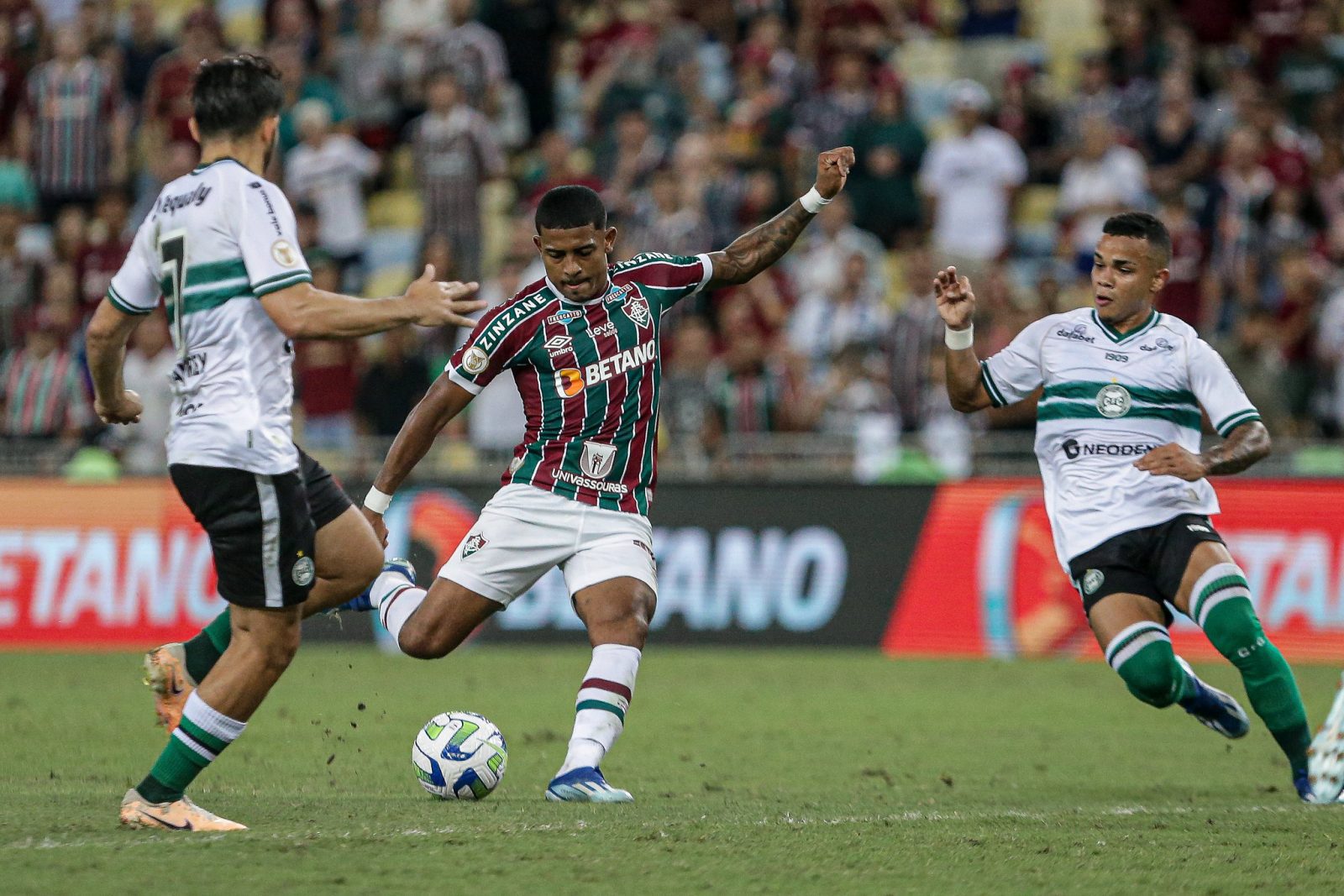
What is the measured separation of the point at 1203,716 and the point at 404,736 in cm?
423

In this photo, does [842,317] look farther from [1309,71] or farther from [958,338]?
[958,338]

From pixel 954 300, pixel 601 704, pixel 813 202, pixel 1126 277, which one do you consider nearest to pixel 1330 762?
pixel 1126 277

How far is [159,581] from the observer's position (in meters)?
14.8

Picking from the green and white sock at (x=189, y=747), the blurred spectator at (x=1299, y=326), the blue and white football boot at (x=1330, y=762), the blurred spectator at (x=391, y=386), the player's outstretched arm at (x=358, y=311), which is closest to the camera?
the player's outstretched arm at (x=358, y=311)

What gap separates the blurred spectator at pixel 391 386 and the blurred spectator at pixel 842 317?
11.4 ft

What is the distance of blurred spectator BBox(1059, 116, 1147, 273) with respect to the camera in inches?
667

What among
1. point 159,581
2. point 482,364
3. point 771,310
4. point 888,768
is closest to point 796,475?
point 771,310

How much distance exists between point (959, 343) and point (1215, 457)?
4.02 feet

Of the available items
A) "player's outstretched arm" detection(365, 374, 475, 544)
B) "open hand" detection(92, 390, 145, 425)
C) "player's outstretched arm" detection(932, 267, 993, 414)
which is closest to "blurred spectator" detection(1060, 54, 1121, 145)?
"player's outstretched arm" detection(932, 267, 993, 414)

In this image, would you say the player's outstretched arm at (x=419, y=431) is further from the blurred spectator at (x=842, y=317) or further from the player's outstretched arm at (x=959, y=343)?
the blurred spectator at (x=842, y=317)

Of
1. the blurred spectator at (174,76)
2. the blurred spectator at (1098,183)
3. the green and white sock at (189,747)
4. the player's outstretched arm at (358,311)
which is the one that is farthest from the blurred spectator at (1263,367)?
the green and white sock at (189,747)

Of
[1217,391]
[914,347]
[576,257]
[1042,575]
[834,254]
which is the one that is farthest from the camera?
[834,254]

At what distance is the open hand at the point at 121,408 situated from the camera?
261 inches

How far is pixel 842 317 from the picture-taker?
55.1 feet
